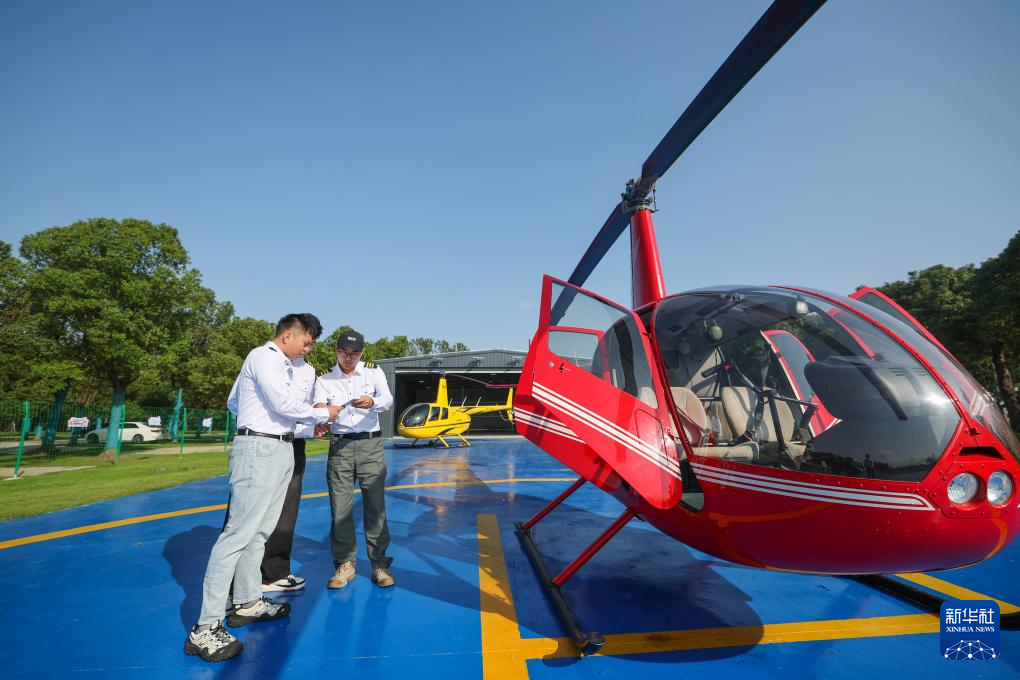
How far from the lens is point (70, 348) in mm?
14516

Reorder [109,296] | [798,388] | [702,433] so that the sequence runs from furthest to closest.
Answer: [109,296] → [702,433] → [798,388]

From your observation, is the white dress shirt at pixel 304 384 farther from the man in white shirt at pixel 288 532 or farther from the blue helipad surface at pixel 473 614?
the blue helipad surface at pixel 473 614

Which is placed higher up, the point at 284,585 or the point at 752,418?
the point at 752,418

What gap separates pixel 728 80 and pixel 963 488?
203 inches

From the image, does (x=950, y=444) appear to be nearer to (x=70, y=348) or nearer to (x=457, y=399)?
(x=70, y=348)

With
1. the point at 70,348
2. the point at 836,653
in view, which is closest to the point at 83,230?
the point at 70,348

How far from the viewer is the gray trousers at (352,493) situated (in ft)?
11.1

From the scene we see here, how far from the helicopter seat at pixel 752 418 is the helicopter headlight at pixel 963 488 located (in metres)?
0.52

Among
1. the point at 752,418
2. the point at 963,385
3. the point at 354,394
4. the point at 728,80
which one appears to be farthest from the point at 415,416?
the point at 963,385

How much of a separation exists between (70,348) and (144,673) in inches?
710

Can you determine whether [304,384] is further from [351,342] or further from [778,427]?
[778,427]

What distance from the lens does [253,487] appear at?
2596 millimetres

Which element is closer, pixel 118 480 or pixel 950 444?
pixel 950 444

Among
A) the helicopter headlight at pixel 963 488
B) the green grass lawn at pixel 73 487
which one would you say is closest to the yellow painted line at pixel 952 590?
the helicopter headlight at pixel 963 488
